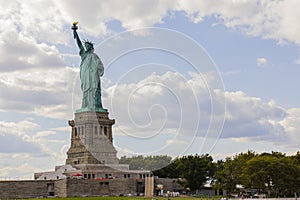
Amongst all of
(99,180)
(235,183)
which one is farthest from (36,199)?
(235,183)

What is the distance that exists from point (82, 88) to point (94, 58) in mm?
6598

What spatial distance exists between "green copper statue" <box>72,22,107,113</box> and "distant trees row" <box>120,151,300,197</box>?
505 inches

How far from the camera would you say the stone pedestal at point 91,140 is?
10644cm

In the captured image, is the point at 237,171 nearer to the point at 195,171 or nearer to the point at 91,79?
the point at 195,171

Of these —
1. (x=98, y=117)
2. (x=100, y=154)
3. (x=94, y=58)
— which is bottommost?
(x=100, y=154)

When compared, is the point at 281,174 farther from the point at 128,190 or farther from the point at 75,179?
the point at 75,179

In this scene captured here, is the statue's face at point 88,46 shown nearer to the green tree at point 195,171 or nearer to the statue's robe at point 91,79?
the statue's robe at point 91,79

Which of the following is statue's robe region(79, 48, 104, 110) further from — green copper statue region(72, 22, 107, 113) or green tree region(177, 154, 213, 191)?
→ green tree region(177, 154, 213, 191)

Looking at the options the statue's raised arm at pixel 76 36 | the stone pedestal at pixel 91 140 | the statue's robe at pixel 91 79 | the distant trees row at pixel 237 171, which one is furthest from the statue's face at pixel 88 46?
the distant trees row at pixel 237 171

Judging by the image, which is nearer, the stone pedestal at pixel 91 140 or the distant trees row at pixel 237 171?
the distant trees row at pixel 237 171

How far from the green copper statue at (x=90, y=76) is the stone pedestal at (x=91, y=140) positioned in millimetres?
2456

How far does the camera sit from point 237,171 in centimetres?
9481

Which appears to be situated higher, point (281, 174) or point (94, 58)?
point (94, 58)

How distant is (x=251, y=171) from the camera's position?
287 feet
